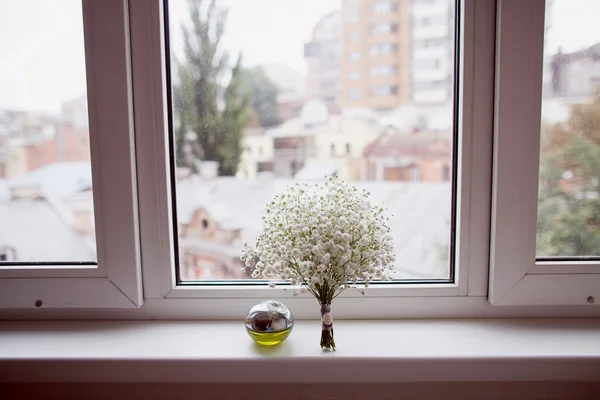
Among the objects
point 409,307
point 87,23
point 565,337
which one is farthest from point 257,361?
point 87,23

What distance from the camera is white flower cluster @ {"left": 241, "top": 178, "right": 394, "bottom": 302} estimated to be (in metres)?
0.73

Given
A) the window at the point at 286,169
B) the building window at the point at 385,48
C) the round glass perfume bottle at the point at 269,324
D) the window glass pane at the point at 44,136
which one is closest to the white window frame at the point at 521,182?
the window at the point at 286,169

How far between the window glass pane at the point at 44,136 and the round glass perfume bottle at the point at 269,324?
17.4 inches

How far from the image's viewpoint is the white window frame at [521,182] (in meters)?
0.83

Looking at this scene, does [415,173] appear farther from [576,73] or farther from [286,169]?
[576,73]

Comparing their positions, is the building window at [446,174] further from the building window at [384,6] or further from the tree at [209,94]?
the tree at [209,94]

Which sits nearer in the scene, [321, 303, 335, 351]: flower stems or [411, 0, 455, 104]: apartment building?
[321, 303, 335, 351]: flower stems

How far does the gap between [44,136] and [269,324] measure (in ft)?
2.25

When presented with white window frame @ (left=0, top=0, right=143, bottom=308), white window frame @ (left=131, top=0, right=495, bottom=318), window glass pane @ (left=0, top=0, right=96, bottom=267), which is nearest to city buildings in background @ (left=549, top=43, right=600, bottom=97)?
white window frame @ (left=131, top=0, right=495, bottom=318)

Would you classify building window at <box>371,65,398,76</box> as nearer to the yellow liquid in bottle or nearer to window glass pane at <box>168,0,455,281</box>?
window glass pane at <box>168,0,455,281</box>

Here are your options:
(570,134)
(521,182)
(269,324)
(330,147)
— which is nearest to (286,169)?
(330,147)

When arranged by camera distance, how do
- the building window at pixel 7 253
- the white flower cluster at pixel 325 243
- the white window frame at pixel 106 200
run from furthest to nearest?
the building window at pixel 7 253 < the white window frame at pixel 106 200 < the white flower cluster at pixel 325 243

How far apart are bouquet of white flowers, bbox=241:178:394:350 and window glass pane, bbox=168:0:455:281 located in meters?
0.18

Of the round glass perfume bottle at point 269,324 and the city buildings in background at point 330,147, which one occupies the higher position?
the city buildings in background at point 330,147
